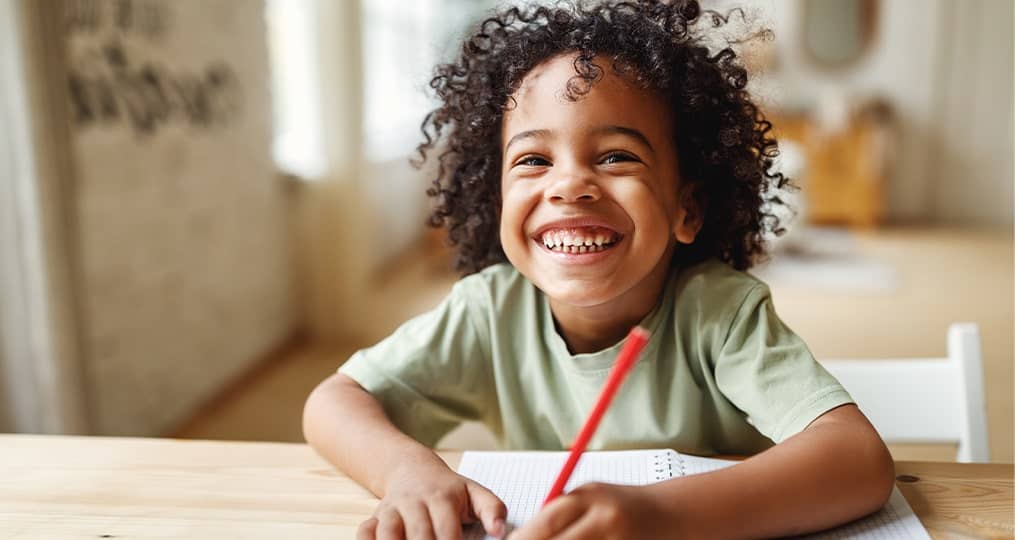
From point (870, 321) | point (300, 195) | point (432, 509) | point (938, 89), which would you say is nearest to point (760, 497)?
point (432, 509)

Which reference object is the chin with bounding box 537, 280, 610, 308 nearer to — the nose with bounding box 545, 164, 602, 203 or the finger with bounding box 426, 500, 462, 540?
the nose with bounding box 545, 164, 602, 203

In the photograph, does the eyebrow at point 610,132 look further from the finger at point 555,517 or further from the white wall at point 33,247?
the white wall at point 33,247

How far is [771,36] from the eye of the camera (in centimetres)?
89

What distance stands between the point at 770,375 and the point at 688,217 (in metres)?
0.19

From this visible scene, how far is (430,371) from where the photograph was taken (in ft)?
2.94

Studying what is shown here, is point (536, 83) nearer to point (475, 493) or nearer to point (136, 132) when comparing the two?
point (475, 493)

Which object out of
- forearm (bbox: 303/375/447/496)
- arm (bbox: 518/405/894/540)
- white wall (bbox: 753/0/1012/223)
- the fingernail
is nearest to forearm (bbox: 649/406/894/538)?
arm (bbox: 518/405/894/540)

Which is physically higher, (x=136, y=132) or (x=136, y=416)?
(x=136, y=132)

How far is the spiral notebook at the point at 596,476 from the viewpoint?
2.07 ft

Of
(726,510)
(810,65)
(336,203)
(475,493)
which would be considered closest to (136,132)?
(336,203)

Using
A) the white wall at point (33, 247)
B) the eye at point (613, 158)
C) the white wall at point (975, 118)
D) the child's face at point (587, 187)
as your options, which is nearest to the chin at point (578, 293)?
the child's face at point (587, 187)

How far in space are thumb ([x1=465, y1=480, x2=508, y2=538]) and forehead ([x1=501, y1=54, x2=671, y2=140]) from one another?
0.33m

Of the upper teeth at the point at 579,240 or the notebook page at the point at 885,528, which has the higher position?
the upper teeth at the point at 579,240

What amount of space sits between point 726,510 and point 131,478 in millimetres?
509
